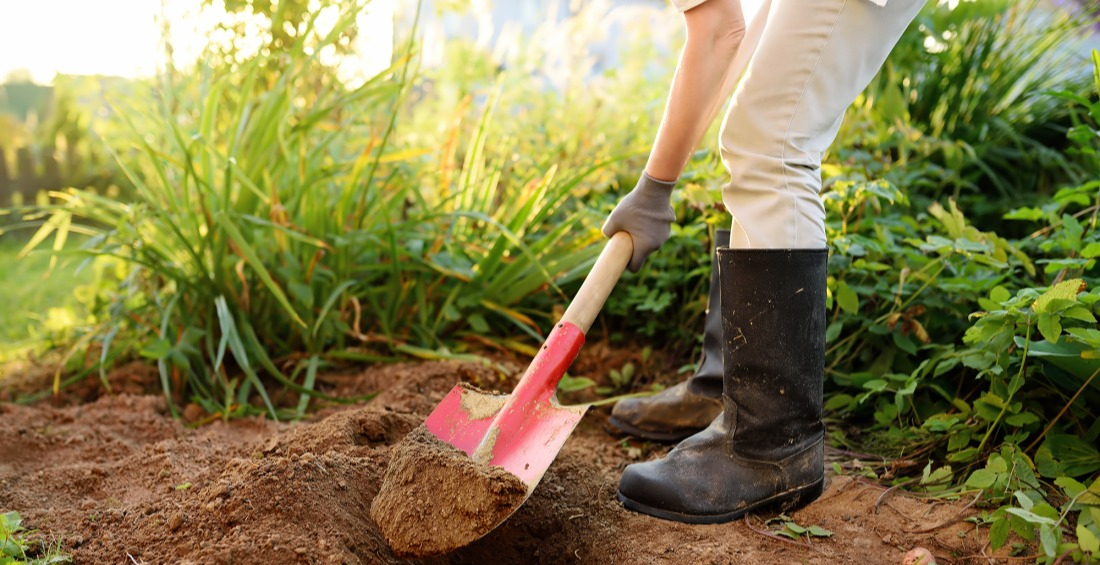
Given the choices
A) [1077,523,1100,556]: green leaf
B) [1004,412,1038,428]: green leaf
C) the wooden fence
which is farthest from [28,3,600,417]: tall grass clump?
the wooden fence

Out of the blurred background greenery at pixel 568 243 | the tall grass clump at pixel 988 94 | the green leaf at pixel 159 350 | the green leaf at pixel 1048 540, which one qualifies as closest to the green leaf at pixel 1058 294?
the blurred background greenery at pixel 568 243

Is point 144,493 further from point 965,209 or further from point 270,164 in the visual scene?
point 965,209

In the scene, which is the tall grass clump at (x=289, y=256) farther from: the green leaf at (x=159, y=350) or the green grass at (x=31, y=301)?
the green grass at (x=31, y=301)

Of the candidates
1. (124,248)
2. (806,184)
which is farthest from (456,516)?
(124,248)

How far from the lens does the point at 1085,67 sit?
311 centimetres

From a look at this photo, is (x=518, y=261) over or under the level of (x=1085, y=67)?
under

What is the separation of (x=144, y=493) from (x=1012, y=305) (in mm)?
1566

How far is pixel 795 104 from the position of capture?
1.32 meters

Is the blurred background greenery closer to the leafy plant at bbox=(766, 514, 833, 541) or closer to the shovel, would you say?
the leafy plant at bbox=(766, 514, 833, 541)

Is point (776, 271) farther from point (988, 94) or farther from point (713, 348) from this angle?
point (988, 94)

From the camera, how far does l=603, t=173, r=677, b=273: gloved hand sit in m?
1.54

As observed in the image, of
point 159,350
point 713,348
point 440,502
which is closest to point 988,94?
point 713,348

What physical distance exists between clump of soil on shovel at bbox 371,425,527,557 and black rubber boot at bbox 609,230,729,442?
0.65 meters

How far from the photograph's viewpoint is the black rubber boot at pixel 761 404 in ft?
4.60
